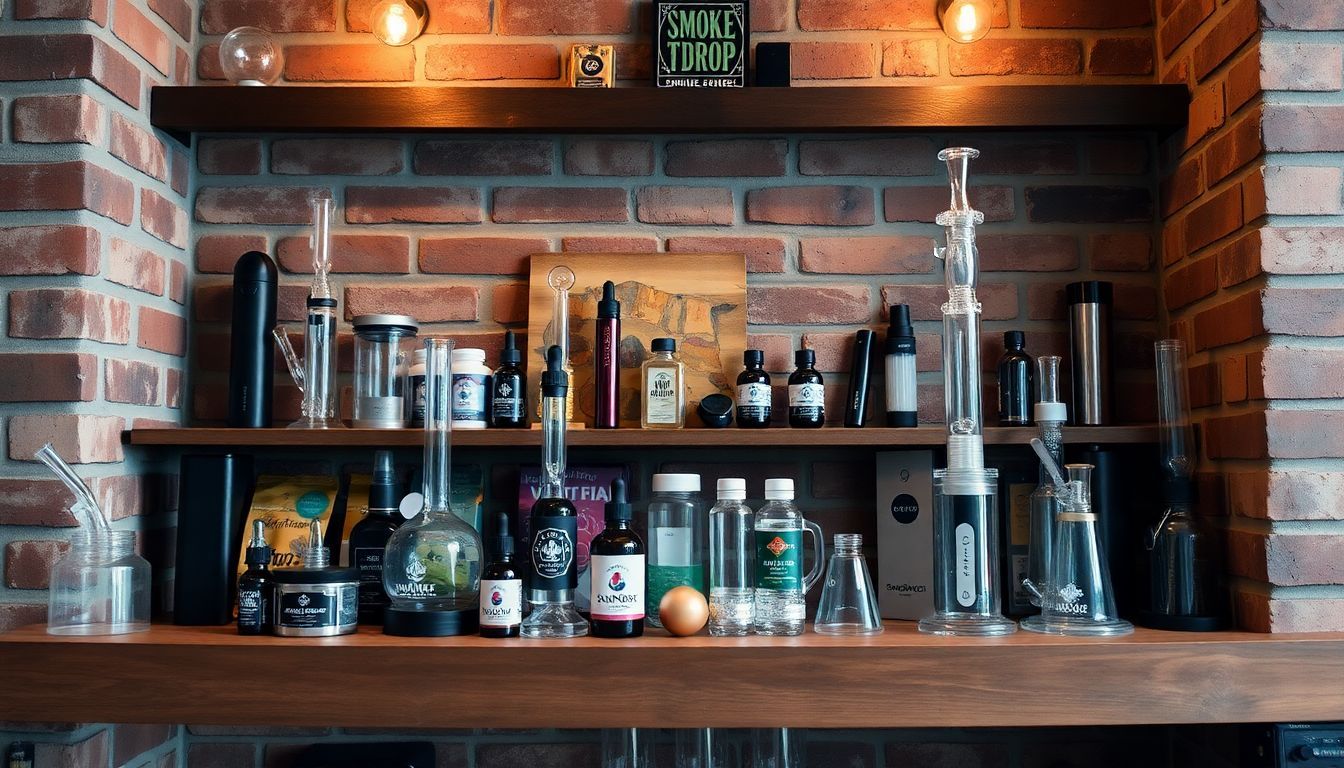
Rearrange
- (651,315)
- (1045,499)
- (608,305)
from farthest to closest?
(651,315), (608,305), (1045,499)

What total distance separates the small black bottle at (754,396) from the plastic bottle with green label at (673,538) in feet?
0.44

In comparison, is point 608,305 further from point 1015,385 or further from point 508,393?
point 1015,385

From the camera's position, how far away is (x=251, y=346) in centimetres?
164

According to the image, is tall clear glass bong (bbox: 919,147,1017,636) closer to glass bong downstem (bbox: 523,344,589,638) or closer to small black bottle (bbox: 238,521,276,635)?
glass bong downstem (bbox: 523,344,589,638)

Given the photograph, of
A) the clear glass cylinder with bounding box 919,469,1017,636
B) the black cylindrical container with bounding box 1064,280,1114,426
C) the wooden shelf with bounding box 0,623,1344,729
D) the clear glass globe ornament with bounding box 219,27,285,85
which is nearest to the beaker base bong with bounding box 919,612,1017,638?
A: the clear glass cylinder with bounding box 919,469,1017,636

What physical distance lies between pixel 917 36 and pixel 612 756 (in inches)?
54.3

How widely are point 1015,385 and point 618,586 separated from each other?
76 centimetres

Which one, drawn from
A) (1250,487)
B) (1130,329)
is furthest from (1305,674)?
(1130,329)

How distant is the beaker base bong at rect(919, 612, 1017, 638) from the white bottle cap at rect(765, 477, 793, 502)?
29cm

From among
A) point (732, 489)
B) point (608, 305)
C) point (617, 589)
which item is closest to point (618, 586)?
point (617, 589)

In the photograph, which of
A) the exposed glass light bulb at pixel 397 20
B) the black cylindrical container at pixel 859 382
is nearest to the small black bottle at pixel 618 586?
the black cylindrical container at pixel 859 382

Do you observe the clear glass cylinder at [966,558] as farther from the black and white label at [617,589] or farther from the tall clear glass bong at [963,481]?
the black and white label at [617,589]

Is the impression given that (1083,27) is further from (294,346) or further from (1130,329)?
(294,346)

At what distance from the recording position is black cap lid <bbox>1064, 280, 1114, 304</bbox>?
5.46 feet
